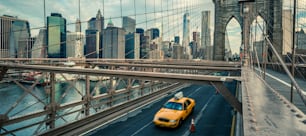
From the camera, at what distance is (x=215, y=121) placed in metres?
13.7

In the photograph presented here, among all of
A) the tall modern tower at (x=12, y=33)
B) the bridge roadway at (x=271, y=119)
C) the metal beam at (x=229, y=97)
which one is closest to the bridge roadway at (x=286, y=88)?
the metal beam at (x=229, y=97)

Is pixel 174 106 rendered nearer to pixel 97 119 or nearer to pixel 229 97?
pixel 97 119

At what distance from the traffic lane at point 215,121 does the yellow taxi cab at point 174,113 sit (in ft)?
3.73

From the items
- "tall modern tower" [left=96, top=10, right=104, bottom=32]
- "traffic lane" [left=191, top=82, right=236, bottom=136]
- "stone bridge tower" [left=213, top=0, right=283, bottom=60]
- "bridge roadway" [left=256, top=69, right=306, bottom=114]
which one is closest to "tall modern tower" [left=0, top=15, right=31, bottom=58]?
"tall modern tower" [left=96, top=10, right=104, bottom=32]

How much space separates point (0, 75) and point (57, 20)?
30.2ft

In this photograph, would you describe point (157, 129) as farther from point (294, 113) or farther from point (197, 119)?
point (294, 113)

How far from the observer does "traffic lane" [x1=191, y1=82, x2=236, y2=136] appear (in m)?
11.7

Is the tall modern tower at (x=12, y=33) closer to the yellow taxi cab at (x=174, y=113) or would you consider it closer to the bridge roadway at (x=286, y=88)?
the yellow taxi cab at (x=174, y=113)

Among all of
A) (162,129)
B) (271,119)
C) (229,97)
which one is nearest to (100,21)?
(162,129)

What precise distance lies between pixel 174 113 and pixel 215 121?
9.87 ft

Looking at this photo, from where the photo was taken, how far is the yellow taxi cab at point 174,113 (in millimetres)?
12172

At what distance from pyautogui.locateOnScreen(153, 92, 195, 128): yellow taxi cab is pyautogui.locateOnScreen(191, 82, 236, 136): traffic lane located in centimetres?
114

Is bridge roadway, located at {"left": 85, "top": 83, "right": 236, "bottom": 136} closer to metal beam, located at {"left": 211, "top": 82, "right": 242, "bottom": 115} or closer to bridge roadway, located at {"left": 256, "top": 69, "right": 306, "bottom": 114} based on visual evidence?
bridge roadway, located at {"left": 256, "top": 69, "right": 306, "bottom": 114}

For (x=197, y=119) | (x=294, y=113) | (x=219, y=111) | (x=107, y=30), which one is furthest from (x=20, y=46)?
(x=294, y=113)
